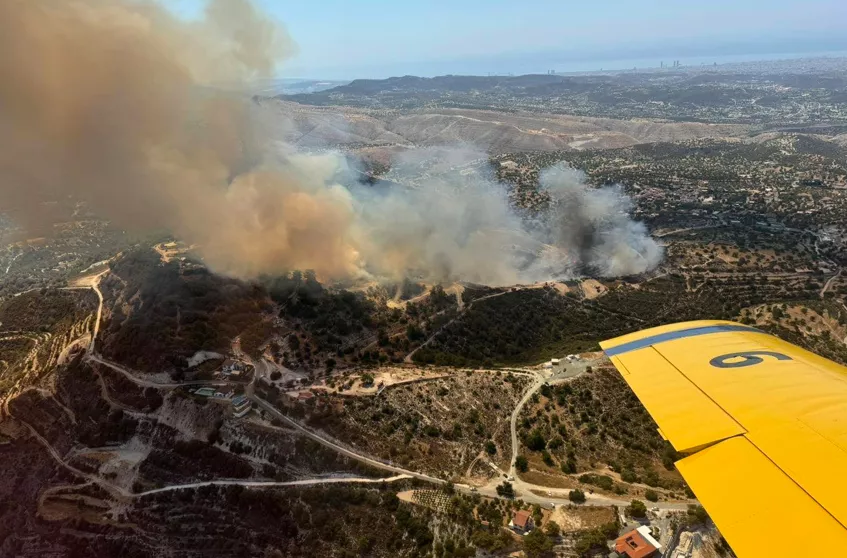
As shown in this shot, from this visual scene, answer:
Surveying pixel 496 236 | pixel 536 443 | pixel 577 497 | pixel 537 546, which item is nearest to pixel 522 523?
pixel 537 546

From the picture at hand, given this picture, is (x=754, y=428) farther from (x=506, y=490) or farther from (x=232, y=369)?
(x=232, y=369)

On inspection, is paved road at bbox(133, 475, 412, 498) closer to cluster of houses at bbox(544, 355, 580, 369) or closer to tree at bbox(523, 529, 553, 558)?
tree at bbox(523, 529, 553, 558)

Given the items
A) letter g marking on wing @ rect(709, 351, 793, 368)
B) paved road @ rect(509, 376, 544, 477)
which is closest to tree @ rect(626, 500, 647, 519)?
paved road @ rect(509, 376, 544, 477)

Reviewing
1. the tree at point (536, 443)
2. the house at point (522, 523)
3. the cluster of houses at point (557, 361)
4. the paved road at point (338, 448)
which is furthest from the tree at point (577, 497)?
the cluster of houses at point (557, 361)

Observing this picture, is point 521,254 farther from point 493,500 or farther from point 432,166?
point 432,166

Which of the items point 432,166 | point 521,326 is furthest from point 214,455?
point 432,166
